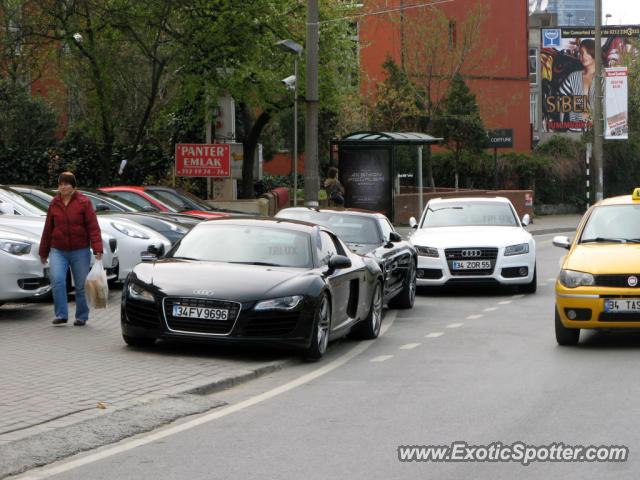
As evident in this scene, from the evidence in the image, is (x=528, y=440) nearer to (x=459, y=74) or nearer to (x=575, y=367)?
(x=575, y=367)

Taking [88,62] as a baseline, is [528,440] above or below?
below

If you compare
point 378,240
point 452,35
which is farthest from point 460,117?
point 378,240

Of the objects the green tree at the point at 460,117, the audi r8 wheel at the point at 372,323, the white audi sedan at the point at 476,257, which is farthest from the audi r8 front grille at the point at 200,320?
the green tree at the point at 460,117

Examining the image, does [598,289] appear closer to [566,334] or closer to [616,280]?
[616,280]

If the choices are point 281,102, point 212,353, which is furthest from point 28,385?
point 281,102

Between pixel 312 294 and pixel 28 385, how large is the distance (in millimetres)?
3027

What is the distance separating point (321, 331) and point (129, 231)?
722 centimetres

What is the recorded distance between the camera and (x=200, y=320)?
11.8m

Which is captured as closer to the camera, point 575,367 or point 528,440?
point 528,440

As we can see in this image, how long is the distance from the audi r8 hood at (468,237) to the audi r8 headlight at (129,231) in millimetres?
4268

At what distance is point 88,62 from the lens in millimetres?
29891

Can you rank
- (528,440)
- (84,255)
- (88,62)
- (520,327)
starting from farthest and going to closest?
1. (88,62)
2. (520,327)
3. (84,255)
4. (528,440)

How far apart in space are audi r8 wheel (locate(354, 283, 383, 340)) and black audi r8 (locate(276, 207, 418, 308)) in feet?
7.80

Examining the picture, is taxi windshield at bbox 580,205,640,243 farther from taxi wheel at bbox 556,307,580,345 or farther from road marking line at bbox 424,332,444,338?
road marking line at bbox 424,332,444,338
